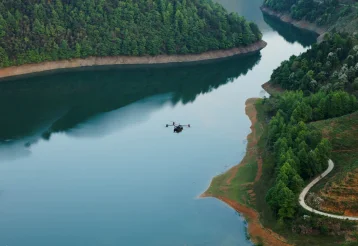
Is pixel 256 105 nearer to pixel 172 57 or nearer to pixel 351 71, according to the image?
pixel 351 71

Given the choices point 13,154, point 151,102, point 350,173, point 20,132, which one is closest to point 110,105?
point 151,102

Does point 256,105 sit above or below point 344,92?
above

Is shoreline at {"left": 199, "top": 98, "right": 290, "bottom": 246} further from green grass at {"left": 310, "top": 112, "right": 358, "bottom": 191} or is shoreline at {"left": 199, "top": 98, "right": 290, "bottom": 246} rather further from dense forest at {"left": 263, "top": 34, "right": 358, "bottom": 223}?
green grass at {"left": 310, "top": 112, "right": 358, "bottom": 191}

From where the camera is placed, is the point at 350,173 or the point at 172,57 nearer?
the point at 350,173

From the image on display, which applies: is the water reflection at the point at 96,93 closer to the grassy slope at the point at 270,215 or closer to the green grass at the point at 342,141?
the grassy slope at the point at 270,215

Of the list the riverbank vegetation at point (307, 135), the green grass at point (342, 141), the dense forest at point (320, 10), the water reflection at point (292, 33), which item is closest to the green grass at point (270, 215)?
the riverbank vegetation at point (307, 135)

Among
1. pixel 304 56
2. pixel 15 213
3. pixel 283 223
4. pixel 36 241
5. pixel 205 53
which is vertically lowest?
pixel 283 223

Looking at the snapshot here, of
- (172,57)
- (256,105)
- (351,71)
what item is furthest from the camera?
(172,57)
